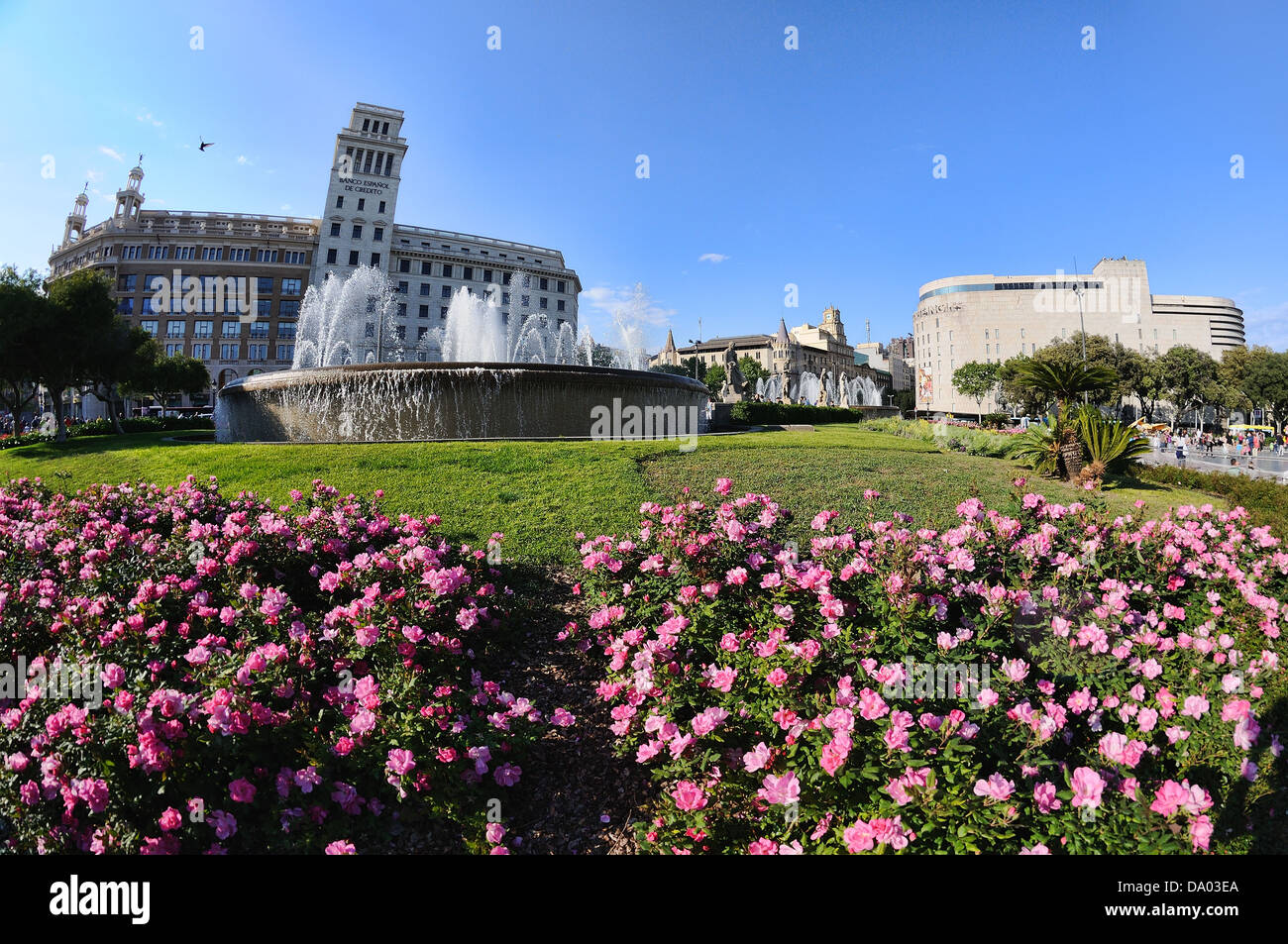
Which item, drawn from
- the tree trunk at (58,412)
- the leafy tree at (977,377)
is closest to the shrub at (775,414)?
the tree trunk at (58,412)

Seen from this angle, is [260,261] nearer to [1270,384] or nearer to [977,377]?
[977,377]

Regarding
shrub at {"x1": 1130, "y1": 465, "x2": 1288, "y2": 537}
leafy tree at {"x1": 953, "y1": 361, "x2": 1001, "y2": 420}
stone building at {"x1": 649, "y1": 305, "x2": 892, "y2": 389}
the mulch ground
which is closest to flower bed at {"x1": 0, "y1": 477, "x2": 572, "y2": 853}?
the mulch ground

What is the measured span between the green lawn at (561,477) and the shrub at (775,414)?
745 inches

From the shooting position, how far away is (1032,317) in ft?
413

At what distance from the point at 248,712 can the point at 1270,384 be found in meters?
79.0

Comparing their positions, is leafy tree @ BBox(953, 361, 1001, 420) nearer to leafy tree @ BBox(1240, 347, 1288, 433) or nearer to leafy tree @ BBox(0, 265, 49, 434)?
leafy tree @ BBox(1240, 347, 1288, 433)

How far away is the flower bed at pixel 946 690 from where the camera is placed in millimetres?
2578

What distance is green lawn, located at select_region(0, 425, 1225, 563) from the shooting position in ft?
27.5

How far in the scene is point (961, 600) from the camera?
13.5ft

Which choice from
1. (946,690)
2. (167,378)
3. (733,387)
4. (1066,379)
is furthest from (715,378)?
(946,690)

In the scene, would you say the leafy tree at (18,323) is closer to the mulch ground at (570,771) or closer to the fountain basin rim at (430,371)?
the fountain basin rim at (430,371)

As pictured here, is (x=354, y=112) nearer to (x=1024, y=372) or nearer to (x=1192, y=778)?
(x=1024, y=372)

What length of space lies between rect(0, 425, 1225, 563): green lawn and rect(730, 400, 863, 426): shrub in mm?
18922
